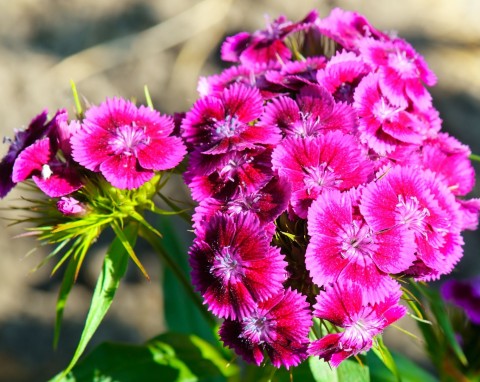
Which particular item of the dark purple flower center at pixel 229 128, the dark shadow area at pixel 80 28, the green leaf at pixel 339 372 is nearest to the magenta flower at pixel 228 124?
the dark purple flower center at pixel 229 128

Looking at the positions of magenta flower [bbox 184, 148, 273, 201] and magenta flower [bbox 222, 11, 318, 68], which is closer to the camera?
magenta flower [bbox 184, 148, 273, 201]

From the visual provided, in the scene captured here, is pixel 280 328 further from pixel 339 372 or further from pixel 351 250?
pixel 339 372

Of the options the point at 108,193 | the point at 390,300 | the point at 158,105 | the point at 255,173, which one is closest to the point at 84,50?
the point at 158,105

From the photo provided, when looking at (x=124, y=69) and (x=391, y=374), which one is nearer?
(x=391, y=374)

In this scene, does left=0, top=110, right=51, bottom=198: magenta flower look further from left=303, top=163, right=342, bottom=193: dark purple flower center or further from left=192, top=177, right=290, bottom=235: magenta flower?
left=303, top=163, right=342, bottom=193: dark purple flower center

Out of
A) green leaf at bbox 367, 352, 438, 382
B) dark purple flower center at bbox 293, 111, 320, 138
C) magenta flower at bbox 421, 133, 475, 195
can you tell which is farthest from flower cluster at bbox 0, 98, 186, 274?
green leaf at bbox 367, 352, 438, 382

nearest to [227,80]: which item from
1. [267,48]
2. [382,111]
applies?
[267,48]
